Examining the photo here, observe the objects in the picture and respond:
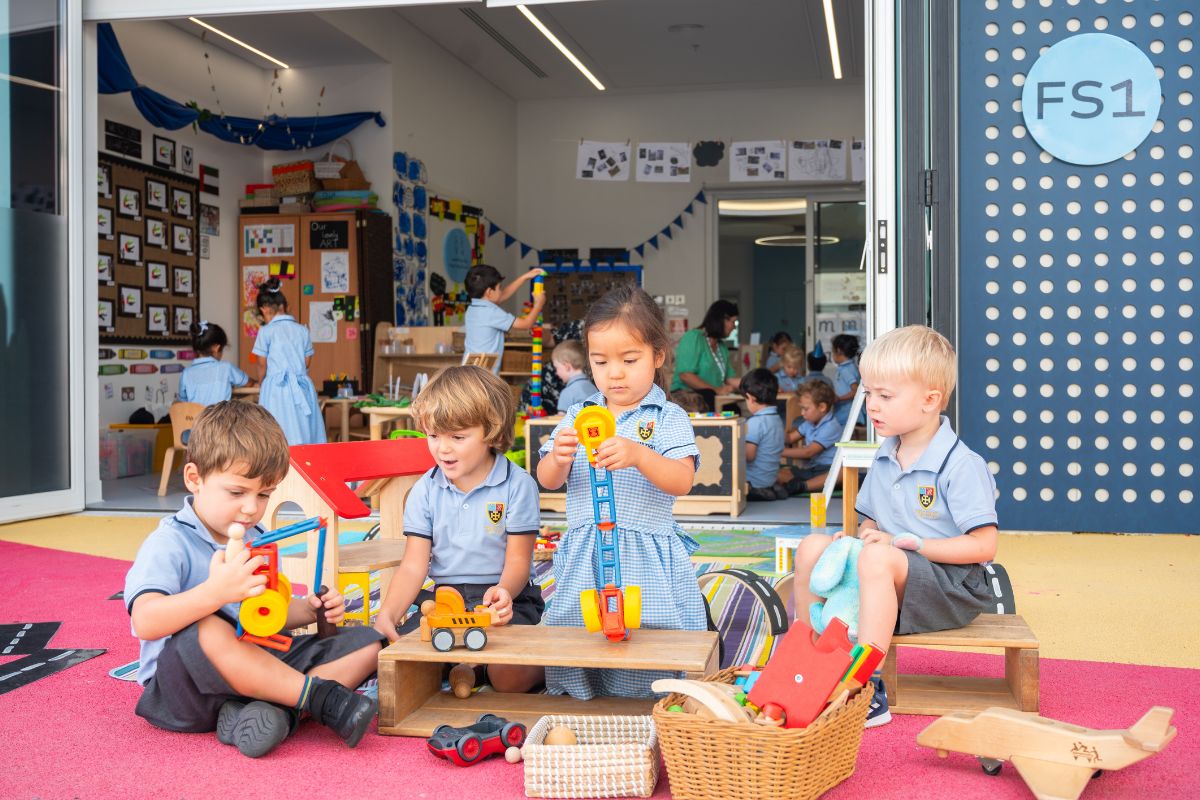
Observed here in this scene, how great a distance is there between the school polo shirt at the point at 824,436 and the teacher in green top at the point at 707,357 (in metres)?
0.95

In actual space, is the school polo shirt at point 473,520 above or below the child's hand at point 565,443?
below

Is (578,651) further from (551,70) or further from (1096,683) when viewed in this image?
(551,70)

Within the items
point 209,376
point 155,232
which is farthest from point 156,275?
point 209,376

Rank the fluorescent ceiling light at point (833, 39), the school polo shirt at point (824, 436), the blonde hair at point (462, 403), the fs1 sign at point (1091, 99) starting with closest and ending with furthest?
the blonde hair at point (462, 403)
the fs1 sign at point (1091, 99)
the school polo shirt at point (824, 436)
the fluorescent ceiling light at point (833, 39)

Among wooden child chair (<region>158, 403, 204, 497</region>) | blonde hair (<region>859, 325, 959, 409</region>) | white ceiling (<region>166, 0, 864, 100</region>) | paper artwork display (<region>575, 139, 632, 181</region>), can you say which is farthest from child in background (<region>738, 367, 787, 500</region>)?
paper artwork display (<region>575, 139, 632, 181</region>)

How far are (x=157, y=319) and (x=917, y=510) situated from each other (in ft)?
22.8

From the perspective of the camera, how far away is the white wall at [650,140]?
35.1ft

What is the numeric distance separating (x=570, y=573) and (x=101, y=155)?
640 centimetres

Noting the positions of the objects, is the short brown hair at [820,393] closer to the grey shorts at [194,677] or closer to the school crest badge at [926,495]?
the school crest badge at [926,495]

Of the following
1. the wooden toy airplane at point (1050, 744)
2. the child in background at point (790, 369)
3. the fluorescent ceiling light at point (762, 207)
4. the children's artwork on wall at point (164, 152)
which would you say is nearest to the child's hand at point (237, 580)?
the wooden toy airplane at point (1050, 744)

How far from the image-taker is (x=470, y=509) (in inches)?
96.4

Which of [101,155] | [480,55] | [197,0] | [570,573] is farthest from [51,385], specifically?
[480,55]

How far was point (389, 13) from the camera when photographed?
873cm

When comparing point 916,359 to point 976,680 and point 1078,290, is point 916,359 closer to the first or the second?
point 976,680
